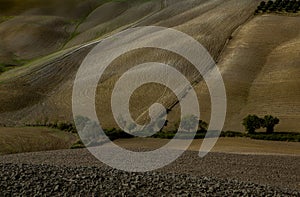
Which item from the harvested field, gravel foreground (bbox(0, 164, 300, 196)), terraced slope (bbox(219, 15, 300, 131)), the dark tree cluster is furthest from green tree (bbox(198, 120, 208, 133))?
the dark tree cluster

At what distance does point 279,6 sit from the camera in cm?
9512

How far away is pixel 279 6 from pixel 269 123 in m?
51.3

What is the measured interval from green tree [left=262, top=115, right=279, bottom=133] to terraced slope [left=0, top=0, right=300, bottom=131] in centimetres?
125

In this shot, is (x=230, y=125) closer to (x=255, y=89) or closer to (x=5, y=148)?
(x=255, y=89)

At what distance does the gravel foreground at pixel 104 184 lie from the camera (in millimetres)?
19922

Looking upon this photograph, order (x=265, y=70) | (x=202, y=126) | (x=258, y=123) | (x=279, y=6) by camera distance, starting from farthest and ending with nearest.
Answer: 1. (x=279, y=6)
2. (x=265, y=70)
3. (x=202, y=126)
4. (x=258, y=123)

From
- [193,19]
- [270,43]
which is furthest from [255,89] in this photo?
[193,19]

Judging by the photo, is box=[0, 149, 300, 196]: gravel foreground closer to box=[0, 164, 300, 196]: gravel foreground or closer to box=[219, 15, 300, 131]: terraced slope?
box=[0, 164, 300, 196]: gravel foreground

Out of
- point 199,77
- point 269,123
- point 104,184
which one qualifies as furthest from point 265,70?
point 104,184

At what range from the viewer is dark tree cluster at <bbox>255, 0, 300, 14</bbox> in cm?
9325

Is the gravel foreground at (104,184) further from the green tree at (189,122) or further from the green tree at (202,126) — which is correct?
the green tree at (189,122)

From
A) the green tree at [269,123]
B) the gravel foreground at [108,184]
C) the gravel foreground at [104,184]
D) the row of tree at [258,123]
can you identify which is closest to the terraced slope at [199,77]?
the green tree at [269,123]

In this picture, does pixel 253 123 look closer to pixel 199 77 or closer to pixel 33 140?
pixel 199 77

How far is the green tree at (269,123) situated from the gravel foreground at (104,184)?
83.8ft
